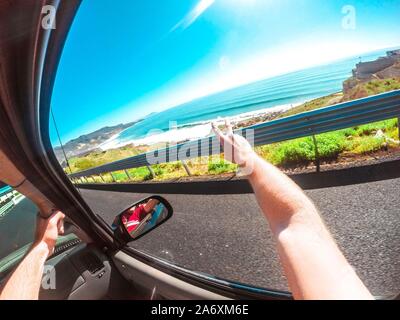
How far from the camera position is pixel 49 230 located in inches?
Result: 56.1

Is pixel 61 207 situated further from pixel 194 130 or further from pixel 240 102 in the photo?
pixel 240 102

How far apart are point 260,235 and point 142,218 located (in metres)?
0.99

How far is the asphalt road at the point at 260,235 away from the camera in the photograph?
1107mm

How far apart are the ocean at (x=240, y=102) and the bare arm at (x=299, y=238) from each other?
420 millimetres

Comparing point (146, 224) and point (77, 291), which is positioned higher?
point (146, 224)

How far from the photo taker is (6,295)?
1.05 meters

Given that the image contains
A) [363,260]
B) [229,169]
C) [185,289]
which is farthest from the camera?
[229,169]

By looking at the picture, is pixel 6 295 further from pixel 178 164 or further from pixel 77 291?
pixel 178 164

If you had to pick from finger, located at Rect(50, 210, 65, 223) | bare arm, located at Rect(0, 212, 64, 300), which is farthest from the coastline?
bare arm, located at Rect(0, 212, 64, 300)

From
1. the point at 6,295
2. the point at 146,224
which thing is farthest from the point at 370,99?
the point at 6,295

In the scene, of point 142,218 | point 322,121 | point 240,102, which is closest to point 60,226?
point 142,218

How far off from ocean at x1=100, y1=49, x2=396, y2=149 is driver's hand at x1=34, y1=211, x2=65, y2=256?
66 cm

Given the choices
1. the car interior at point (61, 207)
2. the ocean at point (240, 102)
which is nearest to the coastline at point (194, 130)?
the ocean at point (240, 102)
